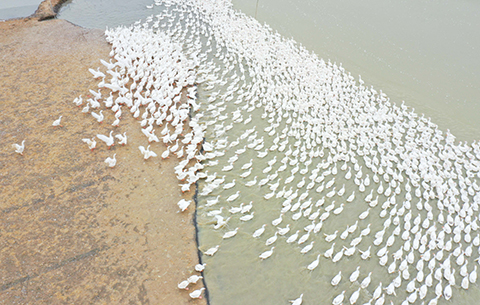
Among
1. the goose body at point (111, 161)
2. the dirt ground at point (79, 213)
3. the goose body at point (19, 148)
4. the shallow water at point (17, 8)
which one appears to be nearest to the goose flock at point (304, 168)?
the dirt ground at point (79, 213)

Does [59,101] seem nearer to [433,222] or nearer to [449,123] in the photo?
[433,222]

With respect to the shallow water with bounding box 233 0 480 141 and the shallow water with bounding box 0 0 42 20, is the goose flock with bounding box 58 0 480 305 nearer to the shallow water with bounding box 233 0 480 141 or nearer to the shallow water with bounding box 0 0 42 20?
the shallow water with bounding box 233 0 480 141

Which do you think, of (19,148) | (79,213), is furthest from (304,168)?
(19,148)

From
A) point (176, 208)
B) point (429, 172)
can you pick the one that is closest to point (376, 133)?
point (429, 172)

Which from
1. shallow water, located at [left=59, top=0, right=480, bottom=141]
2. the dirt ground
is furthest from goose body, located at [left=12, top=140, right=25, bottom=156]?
shallow water, located at [left=59, top=0, right=480, bottom=141]

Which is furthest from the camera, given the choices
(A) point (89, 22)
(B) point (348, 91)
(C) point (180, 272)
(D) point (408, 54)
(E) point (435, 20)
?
(E) point (435, 20)

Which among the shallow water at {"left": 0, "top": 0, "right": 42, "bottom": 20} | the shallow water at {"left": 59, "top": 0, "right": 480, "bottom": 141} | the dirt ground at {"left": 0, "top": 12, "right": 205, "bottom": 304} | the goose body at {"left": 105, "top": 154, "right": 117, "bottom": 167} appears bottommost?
the dirt ground at {"left": 0, "top": 12, "right": 205, "bottom": 304}

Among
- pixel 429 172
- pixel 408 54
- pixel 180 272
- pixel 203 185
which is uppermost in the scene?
pixel 408 54

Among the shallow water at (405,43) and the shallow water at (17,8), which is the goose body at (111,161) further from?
the shallow water at (17,8)
